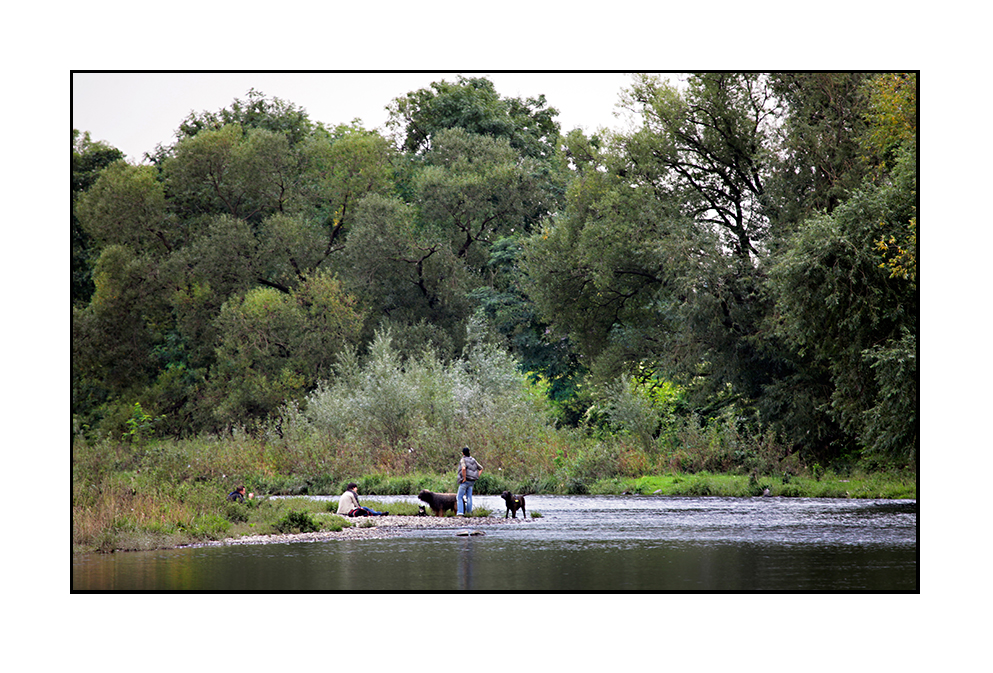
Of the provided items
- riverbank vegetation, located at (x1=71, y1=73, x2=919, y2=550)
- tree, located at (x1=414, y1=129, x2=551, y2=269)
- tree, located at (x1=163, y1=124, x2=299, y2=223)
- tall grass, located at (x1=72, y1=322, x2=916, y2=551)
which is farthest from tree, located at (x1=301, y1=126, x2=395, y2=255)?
tall grass, located at (x1=72, y1=322, x2=916, y2=551)

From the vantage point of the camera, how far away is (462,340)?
4575cm

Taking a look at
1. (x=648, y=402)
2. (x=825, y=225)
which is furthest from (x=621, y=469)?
(x=825, y=225)

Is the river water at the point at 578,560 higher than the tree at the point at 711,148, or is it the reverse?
the tree at the point at 711,148

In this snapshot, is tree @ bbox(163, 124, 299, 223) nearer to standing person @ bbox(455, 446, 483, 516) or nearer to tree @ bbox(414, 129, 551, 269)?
tree @ bbox(414, 129, 551, 269)

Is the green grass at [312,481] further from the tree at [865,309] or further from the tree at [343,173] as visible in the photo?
the tree at [343,173]

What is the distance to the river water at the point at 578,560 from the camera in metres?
13.1

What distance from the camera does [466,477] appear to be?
72.3 ft

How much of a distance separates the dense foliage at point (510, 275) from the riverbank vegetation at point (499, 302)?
108 millimetres

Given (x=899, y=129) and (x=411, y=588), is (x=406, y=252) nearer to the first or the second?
(x=899, y=129)

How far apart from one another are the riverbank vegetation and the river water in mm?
2175

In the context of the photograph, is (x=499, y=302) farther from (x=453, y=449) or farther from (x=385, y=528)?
(x=385, y=528)

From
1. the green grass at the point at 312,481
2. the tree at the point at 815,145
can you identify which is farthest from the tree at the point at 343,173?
the tree at the point at 815,145

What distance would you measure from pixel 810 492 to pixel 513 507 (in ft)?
30.7

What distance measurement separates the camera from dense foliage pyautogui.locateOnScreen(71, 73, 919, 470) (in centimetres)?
2339
